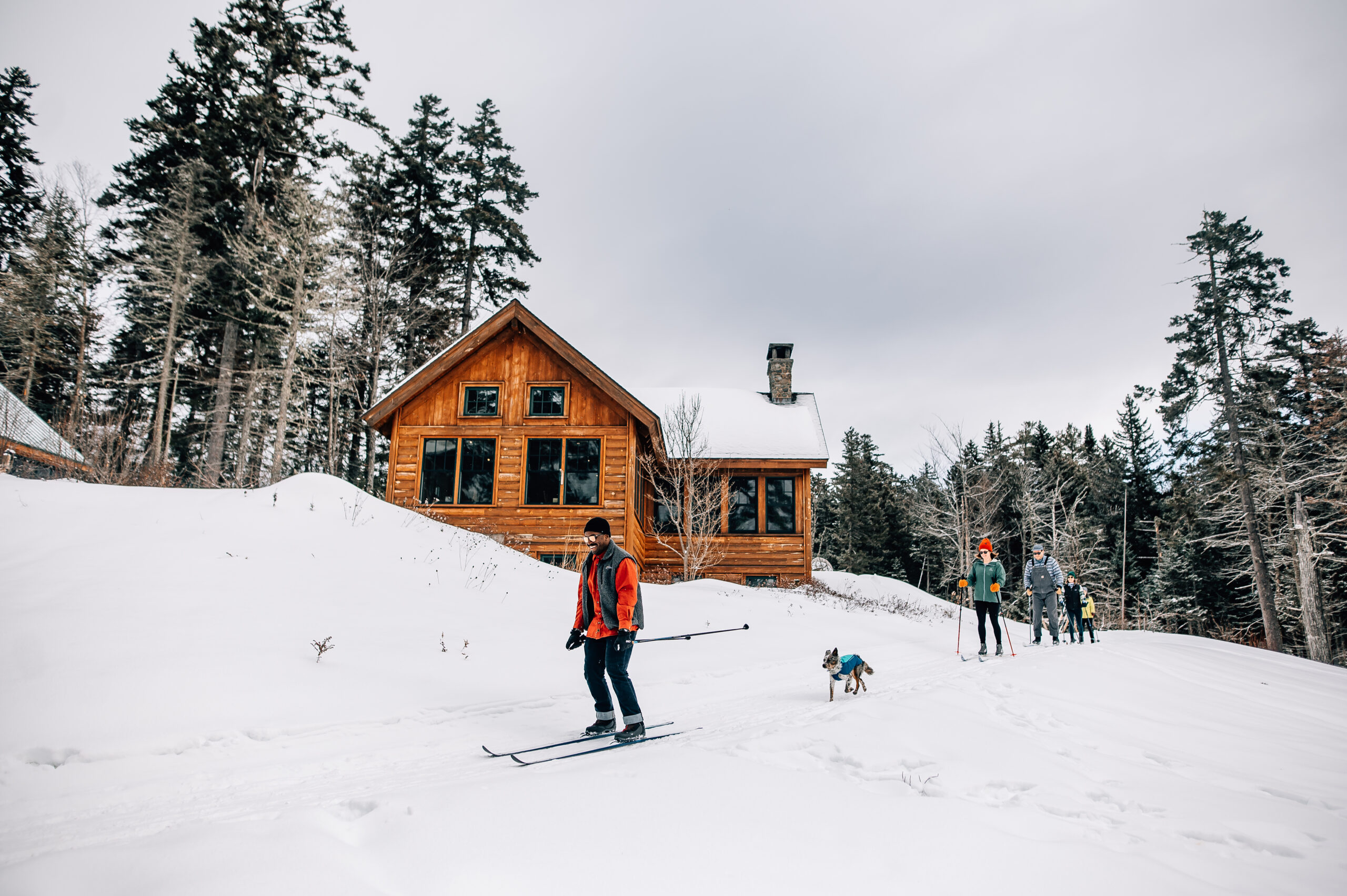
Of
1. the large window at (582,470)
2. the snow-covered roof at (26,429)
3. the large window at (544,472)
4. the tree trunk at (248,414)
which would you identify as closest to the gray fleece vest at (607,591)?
the large window at (582,470)

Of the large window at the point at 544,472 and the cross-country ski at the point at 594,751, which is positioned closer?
the cross-country ski at the point at 594,751

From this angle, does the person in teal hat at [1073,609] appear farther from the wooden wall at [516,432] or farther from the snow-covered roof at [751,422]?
the wooden wall at [516,432]

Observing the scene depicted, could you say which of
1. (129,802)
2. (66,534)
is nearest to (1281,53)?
(129,802)

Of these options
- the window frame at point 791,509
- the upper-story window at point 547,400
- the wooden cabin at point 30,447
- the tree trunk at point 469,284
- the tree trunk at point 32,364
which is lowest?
the window frame at point 791,509

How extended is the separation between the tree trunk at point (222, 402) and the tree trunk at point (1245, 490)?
106 feet

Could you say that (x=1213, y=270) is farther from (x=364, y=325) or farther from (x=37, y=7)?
(x=37, y=7)

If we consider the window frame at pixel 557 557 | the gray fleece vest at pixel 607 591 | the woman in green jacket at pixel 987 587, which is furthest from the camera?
the window frame at pixel 557 557

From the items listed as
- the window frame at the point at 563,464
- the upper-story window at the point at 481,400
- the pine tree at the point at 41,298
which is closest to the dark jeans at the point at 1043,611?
the window frame at the point at 563,464

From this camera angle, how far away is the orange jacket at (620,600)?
5.08 metres

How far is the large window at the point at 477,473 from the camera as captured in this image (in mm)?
16656

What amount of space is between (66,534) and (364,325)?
16415 mm

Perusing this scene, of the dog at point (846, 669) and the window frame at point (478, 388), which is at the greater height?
the window frame at point (478, 388)

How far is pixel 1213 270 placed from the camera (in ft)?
74.3

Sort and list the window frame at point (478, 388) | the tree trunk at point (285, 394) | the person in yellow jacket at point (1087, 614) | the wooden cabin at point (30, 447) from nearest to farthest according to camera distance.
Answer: the wooden cabin at point (30, 447)
the person in yellow jacket at point (1087, 614)
the window frame at point (478, 388)
the tree trunk at point (285, 394)
